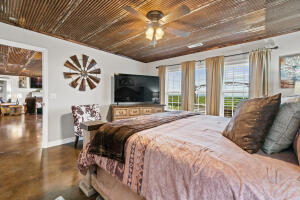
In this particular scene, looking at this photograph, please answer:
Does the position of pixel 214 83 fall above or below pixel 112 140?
above

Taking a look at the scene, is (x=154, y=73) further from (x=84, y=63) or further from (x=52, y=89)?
(x=52, y=89)

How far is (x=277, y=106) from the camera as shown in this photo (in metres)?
0.95

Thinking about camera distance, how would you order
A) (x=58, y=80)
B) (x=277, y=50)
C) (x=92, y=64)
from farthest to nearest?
(x=92, y=64)
(x=58, y=80)
(x=277, y=50)

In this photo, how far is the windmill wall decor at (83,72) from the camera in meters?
3.36

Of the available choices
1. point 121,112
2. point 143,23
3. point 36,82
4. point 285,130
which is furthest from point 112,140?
point 36,82

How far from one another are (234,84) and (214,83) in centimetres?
45

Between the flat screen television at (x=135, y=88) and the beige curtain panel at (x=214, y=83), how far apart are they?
1582 mm

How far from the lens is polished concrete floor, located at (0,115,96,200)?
1.63 meters

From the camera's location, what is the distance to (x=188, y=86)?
399cm

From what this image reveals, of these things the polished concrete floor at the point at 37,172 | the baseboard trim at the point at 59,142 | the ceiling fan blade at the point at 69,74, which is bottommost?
the polished concrete floor at the point at 37,172

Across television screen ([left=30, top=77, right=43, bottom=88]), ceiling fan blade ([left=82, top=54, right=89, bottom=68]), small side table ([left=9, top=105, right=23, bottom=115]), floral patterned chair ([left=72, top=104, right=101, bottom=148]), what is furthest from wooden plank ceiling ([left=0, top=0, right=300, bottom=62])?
television screen ([left=30, top=77, right=43, bottom=88])

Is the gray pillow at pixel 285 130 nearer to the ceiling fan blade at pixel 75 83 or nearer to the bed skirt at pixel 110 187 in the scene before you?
the bed skirt at pixel 110 187

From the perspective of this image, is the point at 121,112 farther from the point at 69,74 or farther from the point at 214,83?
the point at 214,83

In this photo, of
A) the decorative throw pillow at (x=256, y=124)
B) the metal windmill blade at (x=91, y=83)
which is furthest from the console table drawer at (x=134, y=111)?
the decorative throw pillow at (x=256, y=124)
